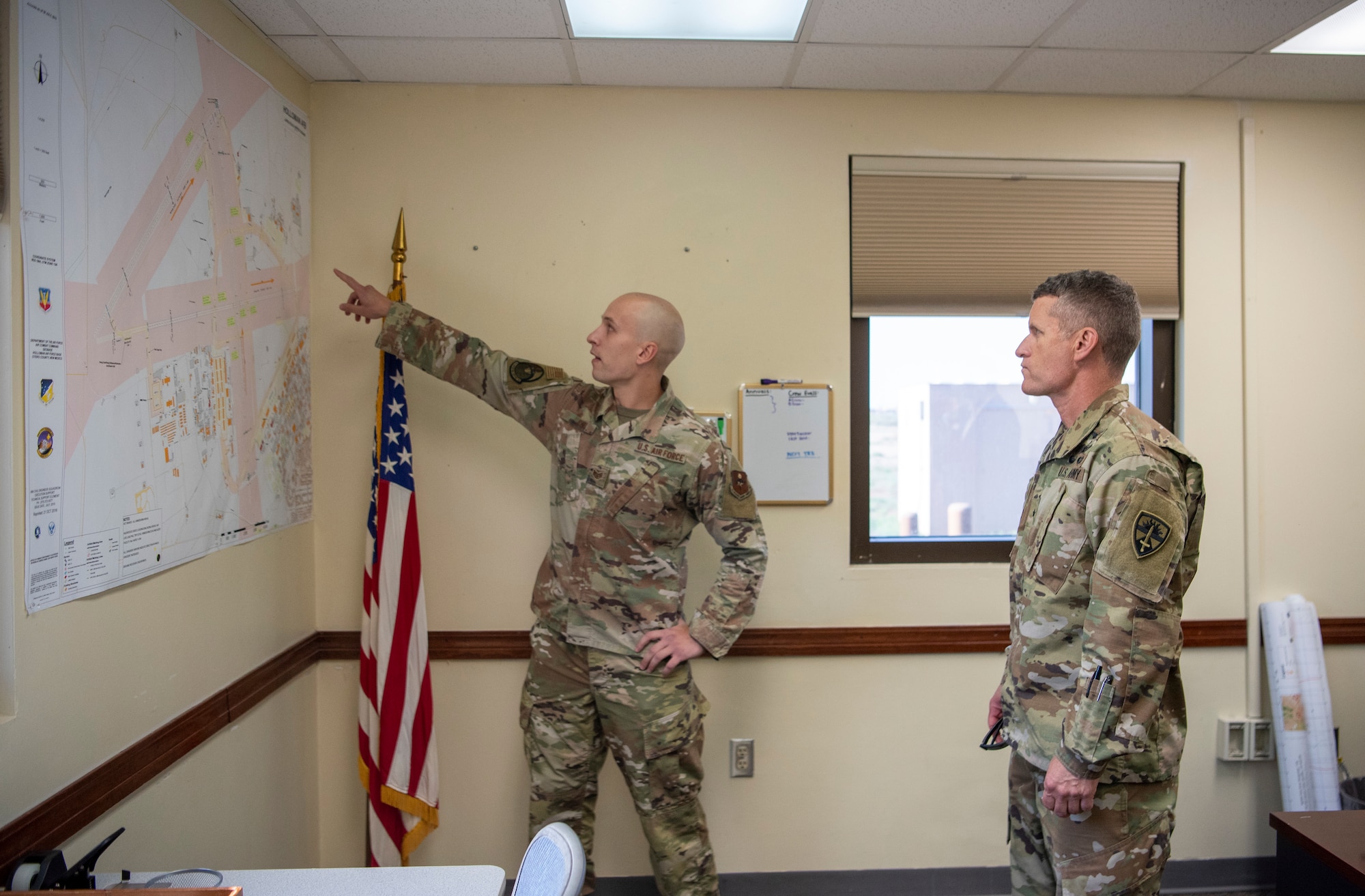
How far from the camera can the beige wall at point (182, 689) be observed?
1336 millimetres

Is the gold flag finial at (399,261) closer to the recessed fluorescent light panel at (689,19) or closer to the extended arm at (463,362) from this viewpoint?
the extended arm at (463,362)

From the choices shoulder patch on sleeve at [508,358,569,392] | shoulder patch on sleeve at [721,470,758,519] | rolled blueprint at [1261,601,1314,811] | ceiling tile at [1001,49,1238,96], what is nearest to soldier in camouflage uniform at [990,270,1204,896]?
shoulder patch on sleeve at [721,470,758,519]

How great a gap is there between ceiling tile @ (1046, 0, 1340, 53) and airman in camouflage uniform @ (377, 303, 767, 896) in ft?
4.68

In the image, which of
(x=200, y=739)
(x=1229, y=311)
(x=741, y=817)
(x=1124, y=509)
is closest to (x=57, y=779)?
(x=200, y=739)

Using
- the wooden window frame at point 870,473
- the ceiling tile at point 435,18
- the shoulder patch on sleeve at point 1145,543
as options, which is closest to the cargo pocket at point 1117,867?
the shoulder patch on sleeve at point 1145,543

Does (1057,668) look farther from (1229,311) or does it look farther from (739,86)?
(739,86)

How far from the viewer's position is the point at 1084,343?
5.27 ft

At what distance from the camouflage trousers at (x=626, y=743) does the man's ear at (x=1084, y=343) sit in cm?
121

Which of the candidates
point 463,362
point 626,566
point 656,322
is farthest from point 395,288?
A: point 626,566

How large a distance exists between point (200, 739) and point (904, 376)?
7.14 ft

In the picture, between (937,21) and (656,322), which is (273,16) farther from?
(937,21)

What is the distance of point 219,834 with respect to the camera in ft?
6.17

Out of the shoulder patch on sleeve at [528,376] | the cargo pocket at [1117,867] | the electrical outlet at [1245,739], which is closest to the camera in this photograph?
the cargo pocket at [1117,867]

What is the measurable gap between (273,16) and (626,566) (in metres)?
1.63
